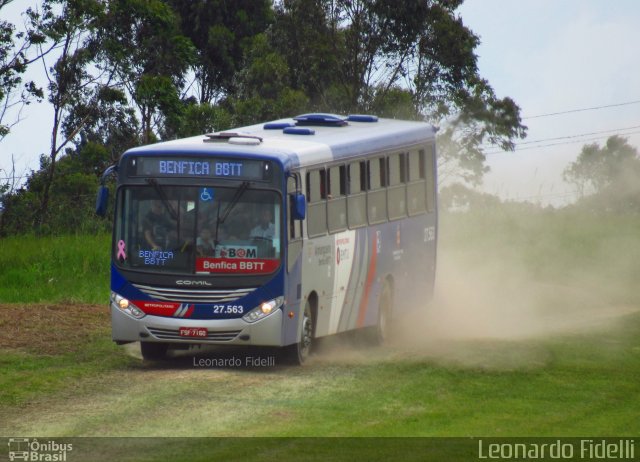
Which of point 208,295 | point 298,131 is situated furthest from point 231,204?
point 298,131

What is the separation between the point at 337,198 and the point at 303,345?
7.84 feet

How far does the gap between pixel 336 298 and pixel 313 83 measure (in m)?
30.8

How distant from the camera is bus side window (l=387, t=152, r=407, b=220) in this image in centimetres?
2370

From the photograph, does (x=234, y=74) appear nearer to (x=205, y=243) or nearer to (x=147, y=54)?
(x=147, y=54)

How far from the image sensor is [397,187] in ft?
78.6

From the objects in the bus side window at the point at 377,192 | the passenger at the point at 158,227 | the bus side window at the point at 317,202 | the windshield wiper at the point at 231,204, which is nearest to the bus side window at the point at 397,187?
Answer: the bus side window at the point at 377,192

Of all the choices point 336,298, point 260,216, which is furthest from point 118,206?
point 336,298

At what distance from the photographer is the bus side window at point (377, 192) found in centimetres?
2278

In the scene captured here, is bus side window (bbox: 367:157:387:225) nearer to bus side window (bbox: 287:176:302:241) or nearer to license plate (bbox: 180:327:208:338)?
bus side window (bbox: 287:176:302:241)

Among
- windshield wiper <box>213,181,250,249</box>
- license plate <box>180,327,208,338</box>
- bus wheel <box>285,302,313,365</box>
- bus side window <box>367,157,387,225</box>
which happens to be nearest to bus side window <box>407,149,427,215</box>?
bus side window <box>367,157,387,225</box>

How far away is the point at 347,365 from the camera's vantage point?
20250 mm

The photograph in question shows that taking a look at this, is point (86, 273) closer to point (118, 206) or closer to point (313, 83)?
point (118, 206)

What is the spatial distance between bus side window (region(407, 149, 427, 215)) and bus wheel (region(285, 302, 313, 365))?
4.64 metres

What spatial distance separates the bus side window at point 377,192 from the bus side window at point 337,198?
3.27 feet
